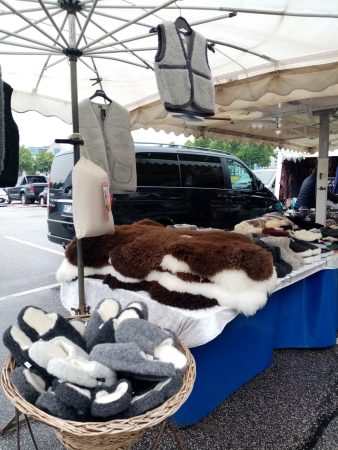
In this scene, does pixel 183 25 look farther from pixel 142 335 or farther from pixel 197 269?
pixel 142 335

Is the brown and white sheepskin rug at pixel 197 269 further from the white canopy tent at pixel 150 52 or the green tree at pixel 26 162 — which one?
the green tree at pixel 26 162

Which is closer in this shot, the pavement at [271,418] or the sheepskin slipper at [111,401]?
the sheepskin slipper at [111,401]

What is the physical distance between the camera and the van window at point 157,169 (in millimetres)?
4727

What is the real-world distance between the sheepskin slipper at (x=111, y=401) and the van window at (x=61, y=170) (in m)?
3.89

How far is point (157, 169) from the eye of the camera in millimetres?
4895

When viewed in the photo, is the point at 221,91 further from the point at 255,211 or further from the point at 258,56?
the point at 255,211

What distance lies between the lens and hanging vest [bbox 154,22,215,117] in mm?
1947

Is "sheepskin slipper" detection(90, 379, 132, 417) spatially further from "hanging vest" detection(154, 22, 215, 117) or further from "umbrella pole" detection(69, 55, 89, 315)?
"hanging vest" detection(154, 22, 215, 117)

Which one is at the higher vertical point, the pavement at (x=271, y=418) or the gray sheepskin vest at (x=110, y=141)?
the gray sheepskin vest at (x=110, y=141)

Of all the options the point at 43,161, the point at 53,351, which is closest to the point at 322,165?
the point at 53,351

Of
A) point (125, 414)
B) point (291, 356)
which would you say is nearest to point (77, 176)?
point (125, 414)

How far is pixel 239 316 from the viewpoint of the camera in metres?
2.03

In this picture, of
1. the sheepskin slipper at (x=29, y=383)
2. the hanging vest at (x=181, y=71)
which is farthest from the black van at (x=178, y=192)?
the sheepskin slipper at (x=29, y=383)

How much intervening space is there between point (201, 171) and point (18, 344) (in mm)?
4571
